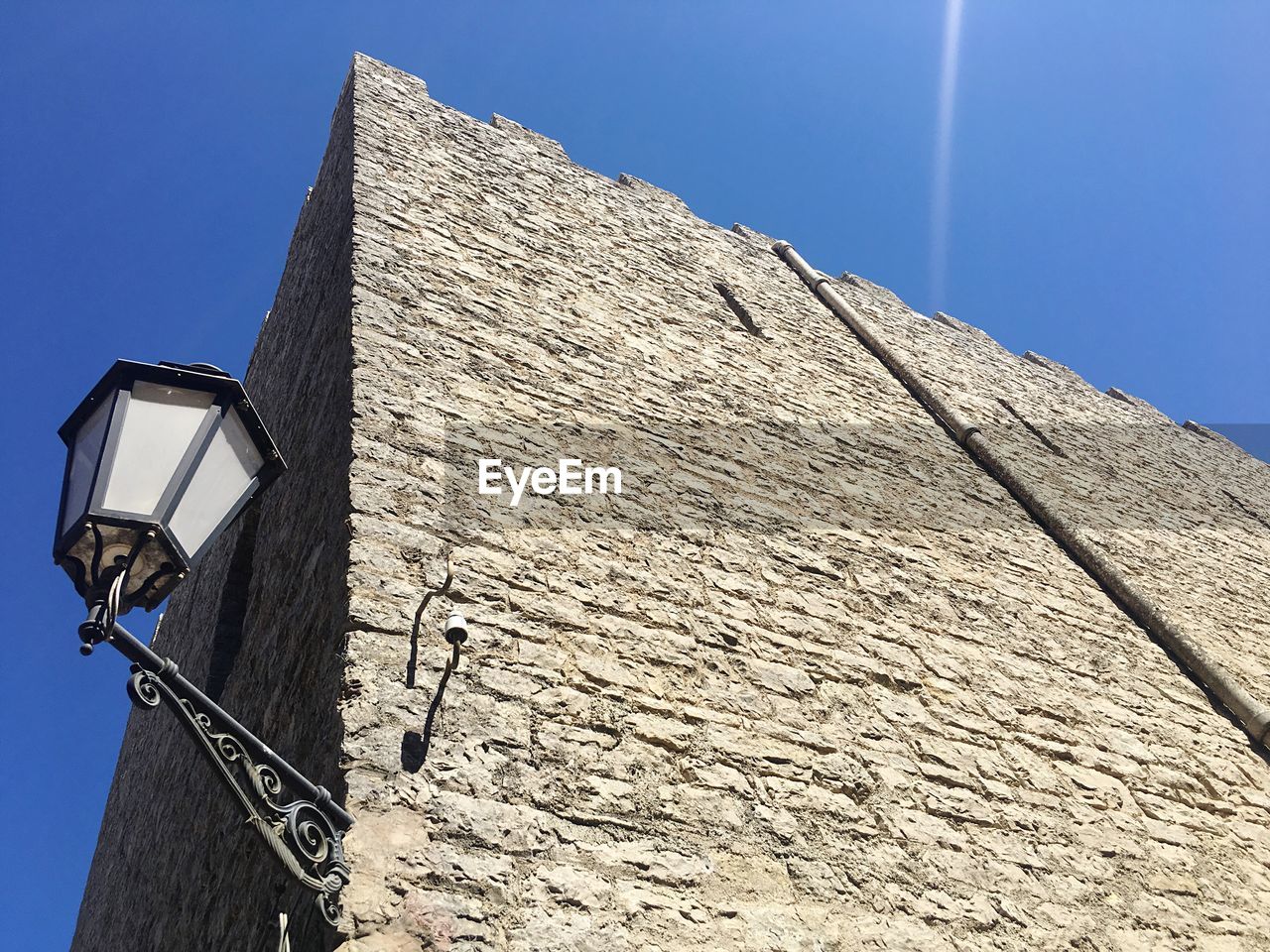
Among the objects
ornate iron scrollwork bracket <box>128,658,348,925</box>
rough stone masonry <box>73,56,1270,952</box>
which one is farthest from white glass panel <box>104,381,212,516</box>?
rough stone masonry <box>73,56,1270,952</box>

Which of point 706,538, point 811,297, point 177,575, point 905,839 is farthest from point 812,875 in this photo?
point 811,297

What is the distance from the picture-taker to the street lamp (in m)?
1.79

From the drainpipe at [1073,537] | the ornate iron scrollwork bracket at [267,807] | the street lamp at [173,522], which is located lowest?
the ornate iron scrollwork bracket at [267,807]

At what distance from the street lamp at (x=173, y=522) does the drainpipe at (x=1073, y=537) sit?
4826mm

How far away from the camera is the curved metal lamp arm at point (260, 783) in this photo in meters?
1.97

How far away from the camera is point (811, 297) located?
7.93 meters

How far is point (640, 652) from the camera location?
3387 millimetres

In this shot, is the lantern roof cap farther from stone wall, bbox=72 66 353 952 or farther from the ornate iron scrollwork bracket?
stone wall, bbox=72 66 353 952

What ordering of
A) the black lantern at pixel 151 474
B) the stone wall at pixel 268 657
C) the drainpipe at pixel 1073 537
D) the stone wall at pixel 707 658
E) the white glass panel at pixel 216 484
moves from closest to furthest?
1. the black lantern at pixel 151 474
2. the white glass panel at pixel 216 484
3. the stone wall at pixel 707 658
4. the stone wall at pixel 268 657
5. the drainpipe at pixel 1073 537

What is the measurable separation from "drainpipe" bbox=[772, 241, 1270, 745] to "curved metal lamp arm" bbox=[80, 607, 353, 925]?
4.82 metres

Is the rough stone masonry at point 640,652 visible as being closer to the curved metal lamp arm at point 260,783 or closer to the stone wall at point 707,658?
the stone wall at point 707,658

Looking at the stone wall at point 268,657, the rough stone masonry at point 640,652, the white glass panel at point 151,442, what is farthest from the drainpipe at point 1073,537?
the white glass panel at point 151,442

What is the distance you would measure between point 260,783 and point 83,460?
773mm

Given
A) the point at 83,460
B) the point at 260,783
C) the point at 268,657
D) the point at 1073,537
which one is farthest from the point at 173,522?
the point at 1073,537
